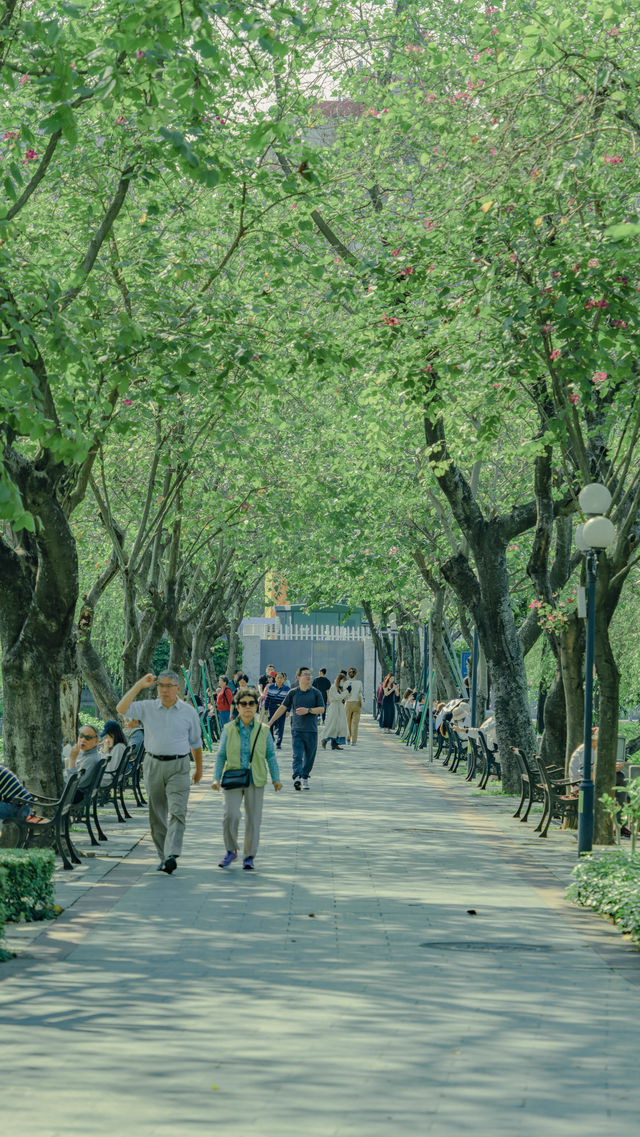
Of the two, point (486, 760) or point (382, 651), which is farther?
point (382, 651)

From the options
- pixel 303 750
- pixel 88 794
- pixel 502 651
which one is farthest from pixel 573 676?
pixel 303 750

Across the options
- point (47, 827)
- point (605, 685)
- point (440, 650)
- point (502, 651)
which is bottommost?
point (47, 827)

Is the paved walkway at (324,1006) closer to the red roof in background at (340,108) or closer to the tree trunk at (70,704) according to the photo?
the tree trunk at (70,704)

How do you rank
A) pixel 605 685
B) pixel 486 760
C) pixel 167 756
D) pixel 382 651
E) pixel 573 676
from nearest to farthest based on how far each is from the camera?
pixel 167 756, pixel 605 685, pixel 573 676, pixel 486 760, pixel 382 651

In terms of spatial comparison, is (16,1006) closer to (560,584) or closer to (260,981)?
(260,981)

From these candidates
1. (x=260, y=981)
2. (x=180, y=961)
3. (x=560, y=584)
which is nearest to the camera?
(x=260, y=981)

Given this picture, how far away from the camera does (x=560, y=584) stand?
20.3 metres

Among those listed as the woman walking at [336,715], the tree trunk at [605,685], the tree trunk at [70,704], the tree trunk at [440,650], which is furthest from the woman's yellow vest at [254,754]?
the woman walking at [336,715]

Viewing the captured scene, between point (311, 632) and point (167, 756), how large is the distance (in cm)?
5731

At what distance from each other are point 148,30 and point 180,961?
5.96 metres

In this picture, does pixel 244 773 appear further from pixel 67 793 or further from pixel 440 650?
pixel 440 650

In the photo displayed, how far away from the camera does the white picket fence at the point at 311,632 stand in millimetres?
67438

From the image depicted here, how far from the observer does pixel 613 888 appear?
448 inches

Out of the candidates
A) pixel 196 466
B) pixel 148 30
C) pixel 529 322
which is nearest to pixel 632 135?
pixel 529 322
